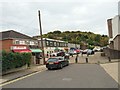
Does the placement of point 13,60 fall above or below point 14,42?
below

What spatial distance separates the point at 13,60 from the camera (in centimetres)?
2205

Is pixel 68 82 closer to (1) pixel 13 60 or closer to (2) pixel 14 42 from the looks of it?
(1) pixel 13 60

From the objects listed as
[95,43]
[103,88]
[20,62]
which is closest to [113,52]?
[20,62]

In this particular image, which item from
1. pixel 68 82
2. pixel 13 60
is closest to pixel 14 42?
pixel 13 60

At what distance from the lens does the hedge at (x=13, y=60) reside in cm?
2035

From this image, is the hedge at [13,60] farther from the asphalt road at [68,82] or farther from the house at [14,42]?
the house at [14,42]

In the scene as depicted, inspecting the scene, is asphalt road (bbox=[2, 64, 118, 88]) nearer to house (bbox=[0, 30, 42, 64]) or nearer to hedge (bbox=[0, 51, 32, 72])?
hedge (bbox=[0, 51, 32, 72])

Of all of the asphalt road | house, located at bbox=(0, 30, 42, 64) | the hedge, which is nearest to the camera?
the asphalt road

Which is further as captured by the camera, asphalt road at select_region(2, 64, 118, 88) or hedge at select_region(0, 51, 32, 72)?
hedge at select_region(0, 51, 32, 72)

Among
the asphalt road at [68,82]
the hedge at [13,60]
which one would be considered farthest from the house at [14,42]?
the asphalt road at [68,82]

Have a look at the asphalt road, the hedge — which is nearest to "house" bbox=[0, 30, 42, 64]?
the hedge

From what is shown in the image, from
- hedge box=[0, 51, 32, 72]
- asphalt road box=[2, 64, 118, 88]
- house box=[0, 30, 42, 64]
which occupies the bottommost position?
asphalt road box=[2, 64, 118, 88]

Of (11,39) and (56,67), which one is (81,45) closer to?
(11,39)

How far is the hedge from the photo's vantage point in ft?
66.8
